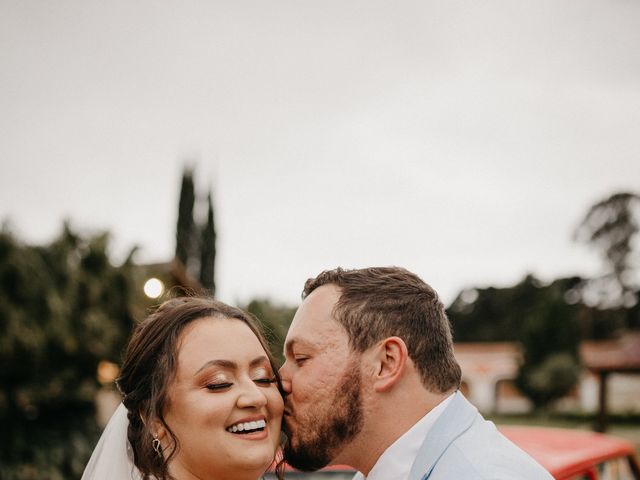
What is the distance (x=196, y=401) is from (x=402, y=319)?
821 mm

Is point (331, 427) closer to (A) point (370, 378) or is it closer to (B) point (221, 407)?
(A) point (370, 378)

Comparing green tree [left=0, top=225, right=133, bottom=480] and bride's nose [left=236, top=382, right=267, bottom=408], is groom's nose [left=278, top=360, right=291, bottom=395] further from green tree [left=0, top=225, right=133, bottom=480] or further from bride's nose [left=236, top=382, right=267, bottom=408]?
green tree [left=0, top=225, right=133, bottom=480]

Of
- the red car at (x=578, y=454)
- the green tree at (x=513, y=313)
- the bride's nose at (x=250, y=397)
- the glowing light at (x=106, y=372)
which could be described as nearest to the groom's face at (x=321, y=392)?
the bride's nose at (x=250, y=397)

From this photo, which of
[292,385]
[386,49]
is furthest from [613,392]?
[292,385]

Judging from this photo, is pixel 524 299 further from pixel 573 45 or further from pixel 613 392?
pixel 573 45

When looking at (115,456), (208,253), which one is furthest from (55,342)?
(208,253)

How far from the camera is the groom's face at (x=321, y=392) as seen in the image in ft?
7.82

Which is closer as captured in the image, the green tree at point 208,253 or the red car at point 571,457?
the red car at point 571,457

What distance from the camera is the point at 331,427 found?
94.3 inches

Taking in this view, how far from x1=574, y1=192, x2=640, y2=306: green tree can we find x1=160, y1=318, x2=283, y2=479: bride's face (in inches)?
2258

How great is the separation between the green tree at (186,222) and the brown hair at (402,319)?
30.6 metres

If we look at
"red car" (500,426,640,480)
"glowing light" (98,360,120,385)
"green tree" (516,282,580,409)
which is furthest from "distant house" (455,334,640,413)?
"red car" (500,426,640,480)

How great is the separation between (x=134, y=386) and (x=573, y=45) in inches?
367

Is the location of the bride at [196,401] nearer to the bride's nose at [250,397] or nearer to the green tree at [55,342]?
the bride's nose at [250,397]
